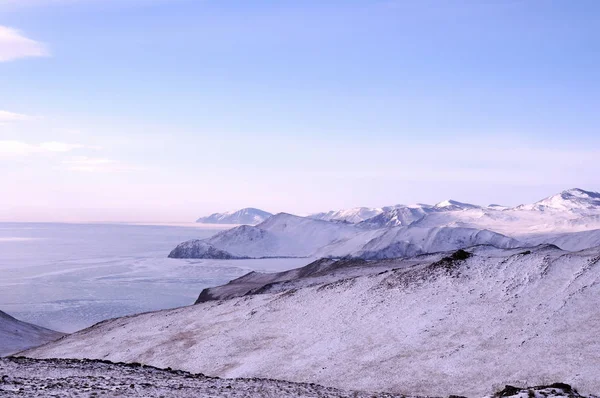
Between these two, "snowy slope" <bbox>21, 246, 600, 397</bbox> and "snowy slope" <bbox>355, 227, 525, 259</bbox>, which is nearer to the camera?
"snowy slope" <bbox>21, 246, 600, 397</bbox>

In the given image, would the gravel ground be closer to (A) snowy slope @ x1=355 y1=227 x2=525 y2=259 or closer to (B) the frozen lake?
(B) the frozen lake

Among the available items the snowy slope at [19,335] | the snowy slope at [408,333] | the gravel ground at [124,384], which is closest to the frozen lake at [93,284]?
the snowy slope at [19,335]

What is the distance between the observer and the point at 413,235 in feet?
621

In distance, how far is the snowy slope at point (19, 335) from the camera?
192 feet

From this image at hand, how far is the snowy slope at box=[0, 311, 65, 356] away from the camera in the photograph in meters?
58.6

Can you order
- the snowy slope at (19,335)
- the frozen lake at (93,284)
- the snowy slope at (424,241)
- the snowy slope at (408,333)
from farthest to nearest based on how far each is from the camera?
1. the snowy slope at (424,241)
2. the frozen lake at (93,284)
3. the snowy slope at (19,335)
4. the snowy slope at (408,333)

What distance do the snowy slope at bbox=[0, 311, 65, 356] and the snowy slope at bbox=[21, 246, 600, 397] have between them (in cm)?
970

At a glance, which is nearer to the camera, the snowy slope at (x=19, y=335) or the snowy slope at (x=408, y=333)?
the snowy slope at (x=408, y=333)

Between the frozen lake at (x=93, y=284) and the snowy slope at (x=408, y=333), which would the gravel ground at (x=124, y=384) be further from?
the frozen lake at (x=93, y=284)

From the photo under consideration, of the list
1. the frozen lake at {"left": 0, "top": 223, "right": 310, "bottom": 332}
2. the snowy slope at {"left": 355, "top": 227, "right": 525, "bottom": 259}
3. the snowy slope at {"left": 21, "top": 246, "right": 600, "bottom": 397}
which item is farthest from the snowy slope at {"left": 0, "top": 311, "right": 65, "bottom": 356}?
the snowy slope at {"left": 355, "top": 227, "right": 525, "bottom": 259}

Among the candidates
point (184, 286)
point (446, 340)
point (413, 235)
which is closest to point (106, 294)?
point (184, 286)

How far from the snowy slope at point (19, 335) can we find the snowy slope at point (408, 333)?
31.8 ft

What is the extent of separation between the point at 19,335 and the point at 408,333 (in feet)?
147

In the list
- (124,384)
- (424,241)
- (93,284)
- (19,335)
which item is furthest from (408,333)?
(424,241)
